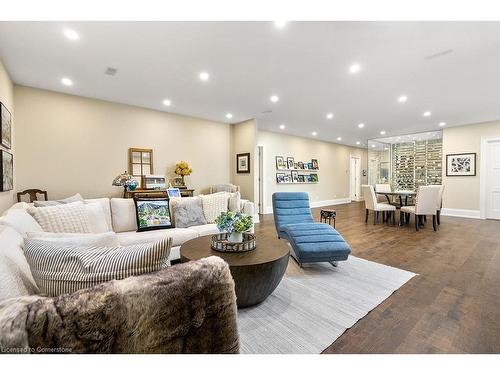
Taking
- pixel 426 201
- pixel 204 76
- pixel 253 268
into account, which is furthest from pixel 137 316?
pixel 426 201

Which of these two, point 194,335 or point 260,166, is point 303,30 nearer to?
point 194,335

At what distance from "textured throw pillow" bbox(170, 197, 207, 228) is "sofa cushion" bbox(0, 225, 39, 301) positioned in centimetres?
196

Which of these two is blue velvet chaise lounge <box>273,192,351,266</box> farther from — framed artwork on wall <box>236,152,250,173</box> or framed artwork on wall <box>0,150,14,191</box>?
framed artwork on wall <box>0,150,14,191</box>

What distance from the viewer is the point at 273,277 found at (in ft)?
6.44

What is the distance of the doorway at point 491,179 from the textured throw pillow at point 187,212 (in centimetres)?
734

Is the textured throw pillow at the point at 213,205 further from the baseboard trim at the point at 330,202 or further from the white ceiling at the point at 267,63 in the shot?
the baseboard trim at the point at 330,202

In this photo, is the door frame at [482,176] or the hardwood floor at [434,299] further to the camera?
the door frame at [482,176]

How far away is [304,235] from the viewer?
9.70 feet

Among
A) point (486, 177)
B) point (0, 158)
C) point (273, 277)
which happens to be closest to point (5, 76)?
point (0, 158)

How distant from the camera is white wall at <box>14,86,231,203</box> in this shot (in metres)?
3.90

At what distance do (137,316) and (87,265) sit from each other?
1.04ft

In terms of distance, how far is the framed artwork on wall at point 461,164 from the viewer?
6355 mm

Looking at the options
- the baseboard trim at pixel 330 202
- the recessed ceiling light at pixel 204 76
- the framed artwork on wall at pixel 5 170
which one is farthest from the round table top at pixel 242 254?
the baseboard trim at pixel 330 202

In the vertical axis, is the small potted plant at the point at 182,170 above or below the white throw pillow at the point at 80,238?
above
